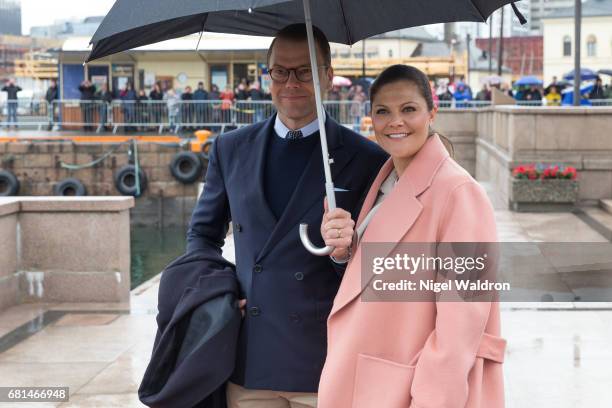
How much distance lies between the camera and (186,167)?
3020cm

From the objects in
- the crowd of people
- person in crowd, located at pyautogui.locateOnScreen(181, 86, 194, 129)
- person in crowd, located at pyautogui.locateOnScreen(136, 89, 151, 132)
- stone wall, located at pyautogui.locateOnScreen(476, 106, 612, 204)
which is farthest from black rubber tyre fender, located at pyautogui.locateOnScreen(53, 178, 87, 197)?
stone wall, located at pyautogui.locateOnScreen(476, 106, 612, 204)

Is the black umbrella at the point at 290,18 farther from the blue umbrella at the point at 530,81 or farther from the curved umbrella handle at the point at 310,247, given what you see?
the blue umbrella at the point at 530,81

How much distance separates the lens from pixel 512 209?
16.5 m

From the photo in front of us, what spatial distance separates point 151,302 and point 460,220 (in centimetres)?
684

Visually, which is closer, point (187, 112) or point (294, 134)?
point (294, 134)

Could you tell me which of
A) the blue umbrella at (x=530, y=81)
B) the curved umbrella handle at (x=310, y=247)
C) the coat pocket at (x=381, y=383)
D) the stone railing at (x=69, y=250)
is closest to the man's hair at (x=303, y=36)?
the curved umbrella handle at (x=310, y=247)

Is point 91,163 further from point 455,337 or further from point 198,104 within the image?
point 455,337

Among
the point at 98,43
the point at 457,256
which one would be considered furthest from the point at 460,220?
the point at 98,43

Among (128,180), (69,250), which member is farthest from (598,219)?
(128,180)

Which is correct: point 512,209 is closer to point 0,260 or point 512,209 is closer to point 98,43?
point 0,260

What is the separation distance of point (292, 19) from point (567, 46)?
347ft

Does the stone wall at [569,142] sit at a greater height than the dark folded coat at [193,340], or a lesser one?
greater

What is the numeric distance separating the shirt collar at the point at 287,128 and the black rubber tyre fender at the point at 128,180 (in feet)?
89.4

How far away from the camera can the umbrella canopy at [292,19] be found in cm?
328
